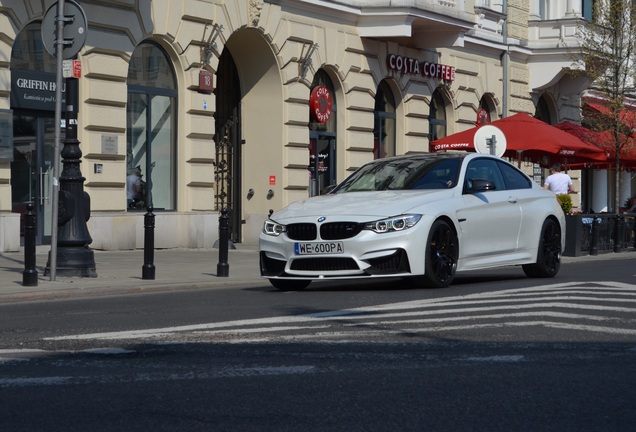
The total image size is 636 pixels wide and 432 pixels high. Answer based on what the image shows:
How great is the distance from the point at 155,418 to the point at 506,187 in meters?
10.4

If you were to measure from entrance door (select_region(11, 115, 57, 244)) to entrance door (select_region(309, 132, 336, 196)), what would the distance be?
28.7ft

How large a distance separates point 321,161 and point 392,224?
16861 mm

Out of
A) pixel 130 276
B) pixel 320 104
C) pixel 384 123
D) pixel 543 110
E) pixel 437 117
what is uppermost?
pixel 543 110

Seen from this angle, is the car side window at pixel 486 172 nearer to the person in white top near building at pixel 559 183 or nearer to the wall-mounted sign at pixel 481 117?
the person in white top near building at pixel 559 183

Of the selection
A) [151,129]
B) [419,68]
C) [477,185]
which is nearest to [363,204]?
[477,185]

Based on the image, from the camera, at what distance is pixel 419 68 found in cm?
3297

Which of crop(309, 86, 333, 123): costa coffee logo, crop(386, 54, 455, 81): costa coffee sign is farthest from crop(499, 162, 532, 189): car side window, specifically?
crop(386, 54, 455, 81): costa coffee sign

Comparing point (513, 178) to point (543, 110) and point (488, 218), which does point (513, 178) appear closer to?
point (488, 218)

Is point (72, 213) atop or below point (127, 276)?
atop

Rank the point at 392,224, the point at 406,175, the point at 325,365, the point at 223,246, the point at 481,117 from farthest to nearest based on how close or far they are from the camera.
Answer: the point at 481,117
the point at 223,246
the point at 406,175
the point at 392,224
the point at 325,365

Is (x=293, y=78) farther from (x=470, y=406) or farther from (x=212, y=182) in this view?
(x=470, y=406)

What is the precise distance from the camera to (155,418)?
5.82 metres

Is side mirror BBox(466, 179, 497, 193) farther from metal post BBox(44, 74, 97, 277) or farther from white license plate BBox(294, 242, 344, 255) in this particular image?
metal post BBox(44, 74, 97, 277)

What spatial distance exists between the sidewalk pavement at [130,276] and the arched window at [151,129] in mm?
1297
